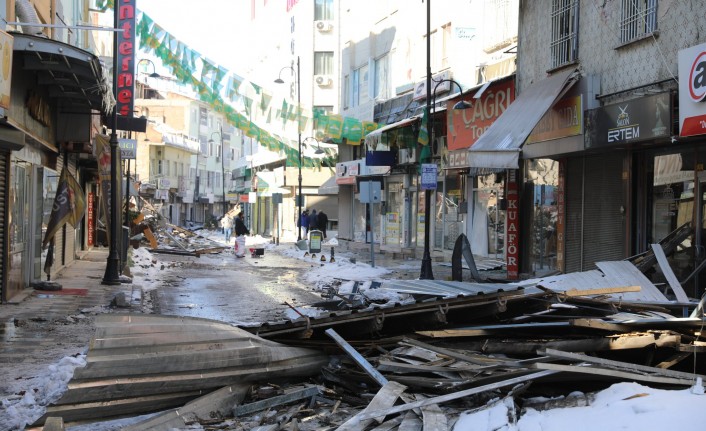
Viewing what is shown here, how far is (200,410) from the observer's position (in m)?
6.80

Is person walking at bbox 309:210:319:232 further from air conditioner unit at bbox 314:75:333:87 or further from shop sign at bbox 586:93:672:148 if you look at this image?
shop sign at bbox 586:93:672:148

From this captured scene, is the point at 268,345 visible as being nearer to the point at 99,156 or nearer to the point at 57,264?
the point at 99,156

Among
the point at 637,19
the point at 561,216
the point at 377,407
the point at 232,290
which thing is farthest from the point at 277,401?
the point at 232,290

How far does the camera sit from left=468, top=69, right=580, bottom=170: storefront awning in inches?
607

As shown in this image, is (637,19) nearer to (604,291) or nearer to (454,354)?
(604,291)

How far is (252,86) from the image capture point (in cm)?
2466

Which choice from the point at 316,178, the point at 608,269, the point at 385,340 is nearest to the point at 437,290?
the point at 608,269

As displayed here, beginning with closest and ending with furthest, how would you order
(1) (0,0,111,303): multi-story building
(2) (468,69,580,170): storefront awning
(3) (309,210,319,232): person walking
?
1. (1) (0,0,111,303): multi-story building
2. (2) (468,69,580,170): storefront awning
3. (3) (309,210,319,232): person walking

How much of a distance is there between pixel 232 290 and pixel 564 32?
9.60 metres

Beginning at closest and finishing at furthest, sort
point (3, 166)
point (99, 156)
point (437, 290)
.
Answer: point (437, 290) → point (3, 166) → point (99, 156)

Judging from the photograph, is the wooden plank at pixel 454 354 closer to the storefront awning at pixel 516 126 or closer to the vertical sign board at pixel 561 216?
the storefront awning at pixel 516 126

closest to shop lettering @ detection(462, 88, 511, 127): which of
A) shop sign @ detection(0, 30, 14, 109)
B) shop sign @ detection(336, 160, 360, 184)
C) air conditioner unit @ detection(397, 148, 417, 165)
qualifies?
air conditioner unit @ detection(397, 148, 417, 165)

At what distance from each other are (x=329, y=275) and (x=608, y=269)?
12.8m

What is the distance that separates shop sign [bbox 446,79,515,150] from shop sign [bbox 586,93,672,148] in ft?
15.5
